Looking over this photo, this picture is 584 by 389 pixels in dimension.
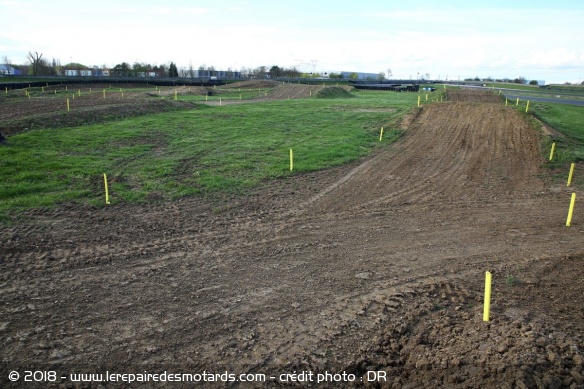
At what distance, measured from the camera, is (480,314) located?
7488 mm

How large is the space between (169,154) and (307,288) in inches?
541

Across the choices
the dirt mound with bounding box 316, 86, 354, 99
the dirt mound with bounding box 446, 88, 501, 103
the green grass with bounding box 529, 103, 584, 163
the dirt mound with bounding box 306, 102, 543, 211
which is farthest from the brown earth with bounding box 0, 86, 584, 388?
the dirt mound with bounding box 316, 86, 354, 99

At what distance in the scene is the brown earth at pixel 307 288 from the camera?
245 inches

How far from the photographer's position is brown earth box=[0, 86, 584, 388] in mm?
6227

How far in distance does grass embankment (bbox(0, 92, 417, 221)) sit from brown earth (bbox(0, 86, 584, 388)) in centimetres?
155

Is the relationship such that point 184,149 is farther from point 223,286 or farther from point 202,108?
point 202,108

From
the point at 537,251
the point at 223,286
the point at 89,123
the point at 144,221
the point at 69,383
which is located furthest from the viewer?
the point at 89,123

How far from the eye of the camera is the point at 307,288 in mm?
8492

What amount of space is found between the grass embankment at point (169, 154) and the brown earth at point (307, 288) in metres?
1.55

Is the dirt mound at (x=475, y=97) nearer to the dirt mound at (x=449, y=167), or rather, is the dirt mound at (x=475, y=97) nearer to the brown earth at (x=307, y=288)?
the dirt mound at (x=449, y=167)

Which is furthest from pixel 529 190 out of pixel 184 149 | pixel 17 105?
pixel 17 105

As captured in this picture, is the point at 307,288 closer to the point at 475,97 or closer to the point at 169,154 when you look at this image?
the point at 169,154

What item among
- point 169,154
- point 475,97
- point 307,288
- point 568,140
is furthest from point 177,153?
point 475,97

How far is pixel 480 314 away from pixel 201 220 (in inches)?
311
